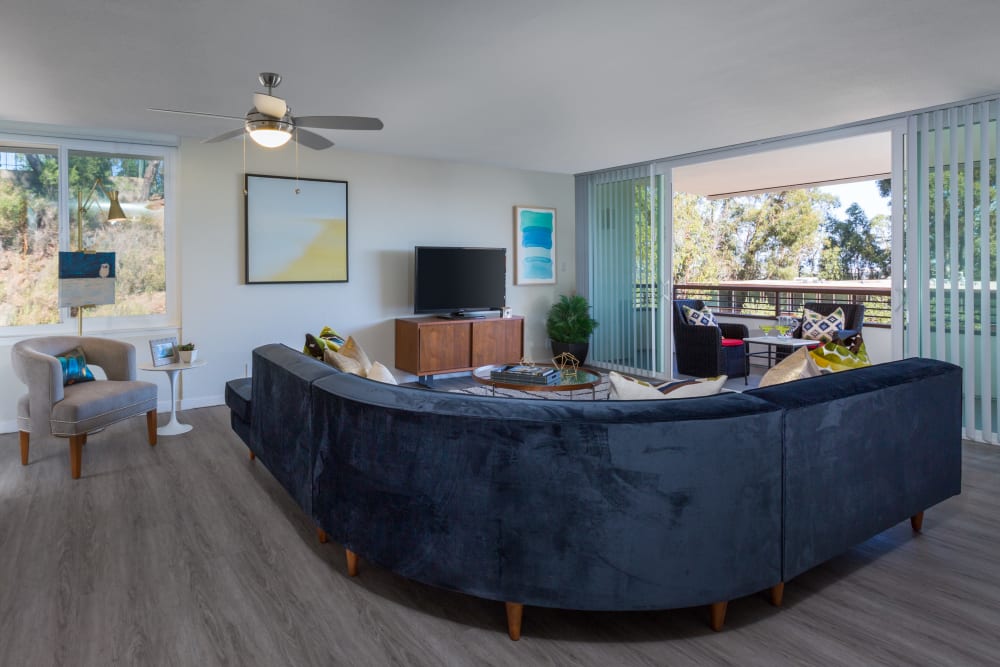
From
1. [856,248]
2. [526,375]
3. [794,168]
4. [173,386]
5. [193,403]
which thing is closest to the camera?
[526,375]

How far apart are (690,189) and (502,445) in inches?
316

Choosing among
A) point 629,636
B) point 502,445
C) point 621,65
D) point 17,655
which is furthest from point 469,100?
point 17,655

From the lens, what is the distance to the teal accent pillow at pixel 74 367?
393 cm

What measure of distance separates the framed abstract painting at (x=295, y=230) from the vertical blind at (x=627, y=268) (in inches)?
123

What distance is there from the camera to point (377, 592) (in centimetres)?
225

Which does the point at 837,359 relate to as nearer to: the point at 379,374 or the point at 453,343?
the point at 379,374

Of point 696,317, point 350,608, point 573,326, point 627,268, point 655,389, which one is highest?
point 627,268

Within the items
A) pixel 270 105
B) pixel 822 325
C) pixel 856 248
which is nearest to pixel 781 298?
pixel 822 325

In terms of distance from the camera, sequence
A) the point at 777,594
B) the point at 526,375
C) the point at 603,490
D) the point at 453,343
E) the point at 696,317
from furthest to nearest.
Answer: the point at 696,317
the point at 453,343
the point at 526,375
the point at 777,594
the point at 603,490

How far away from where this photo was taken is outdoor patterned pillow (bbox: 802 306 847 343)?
6.34 metres

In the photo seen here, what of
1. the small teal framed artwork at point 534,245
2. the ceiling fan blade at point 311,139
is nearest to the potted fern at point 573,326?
the small teal framed artwork at point 534,245

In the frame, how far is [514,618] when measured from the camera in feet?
6.35

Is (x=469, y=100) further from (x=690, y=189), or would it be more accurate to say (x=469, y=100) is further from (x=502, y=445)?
(x=690, y=189)

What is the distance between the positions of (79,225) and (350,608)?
4.51 meters
